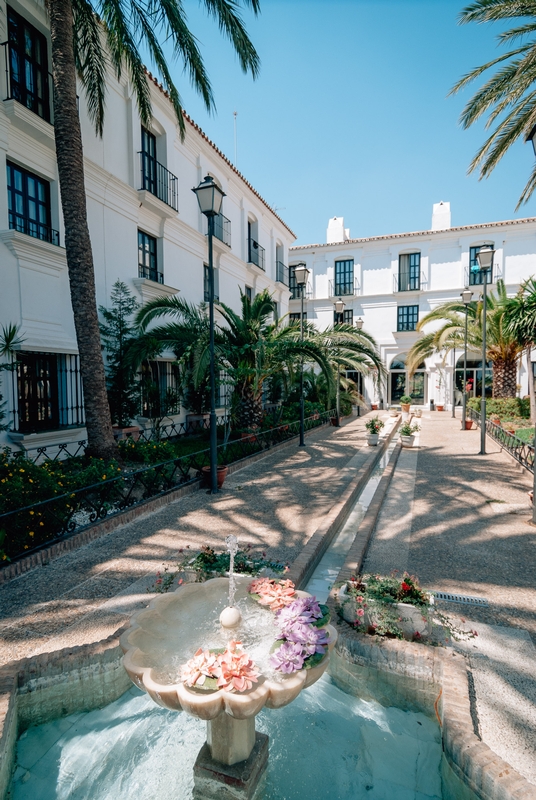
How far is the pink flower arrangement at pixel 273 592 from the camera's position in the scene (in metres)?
3.20

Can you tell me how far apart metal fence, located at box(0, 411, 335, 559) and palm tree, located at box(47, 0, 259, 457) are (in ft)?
3.94

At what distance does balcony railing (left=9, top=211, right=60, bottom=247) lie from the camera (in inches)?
373

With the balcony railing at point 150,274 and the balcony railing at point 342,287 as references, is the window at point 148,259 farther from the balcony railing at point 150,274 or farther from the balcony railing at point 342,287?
the balcony railing at point 342,287

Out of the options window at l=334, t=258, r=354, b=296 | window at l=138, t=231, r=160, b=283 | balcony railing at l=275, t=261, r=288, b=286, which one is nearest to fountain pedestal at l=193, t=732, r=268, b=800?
window at l=138, t=231, r=160, b=283

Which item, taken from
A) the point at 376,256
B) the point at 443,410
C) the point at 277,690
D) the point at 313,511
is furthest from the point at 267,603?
the point at 376,256

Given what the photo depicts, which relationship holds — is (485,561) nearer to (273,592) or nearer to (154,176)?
(273,592)

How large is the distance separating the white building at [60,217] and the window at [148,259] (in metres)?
0.04

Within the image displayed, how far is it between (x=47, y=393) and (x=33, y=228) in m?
3.78

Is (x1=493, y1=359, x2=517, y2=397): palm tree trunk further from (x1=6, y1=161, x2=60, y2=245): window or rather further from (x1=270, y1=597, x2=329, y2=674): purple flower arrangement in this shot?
(x1=270, y1=597, x2=329, y2=674): purple flower arrangement

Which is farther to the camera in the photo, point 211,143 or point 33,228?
point 211,143

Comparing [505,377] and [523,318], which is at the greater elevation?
[523,318]

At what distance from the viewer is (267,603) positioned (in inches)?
126

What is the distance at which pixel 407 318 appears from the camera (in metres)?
30.9

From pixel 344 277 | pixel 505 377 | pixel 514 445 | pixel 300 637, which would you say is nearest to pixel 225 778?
pixel 300 637
